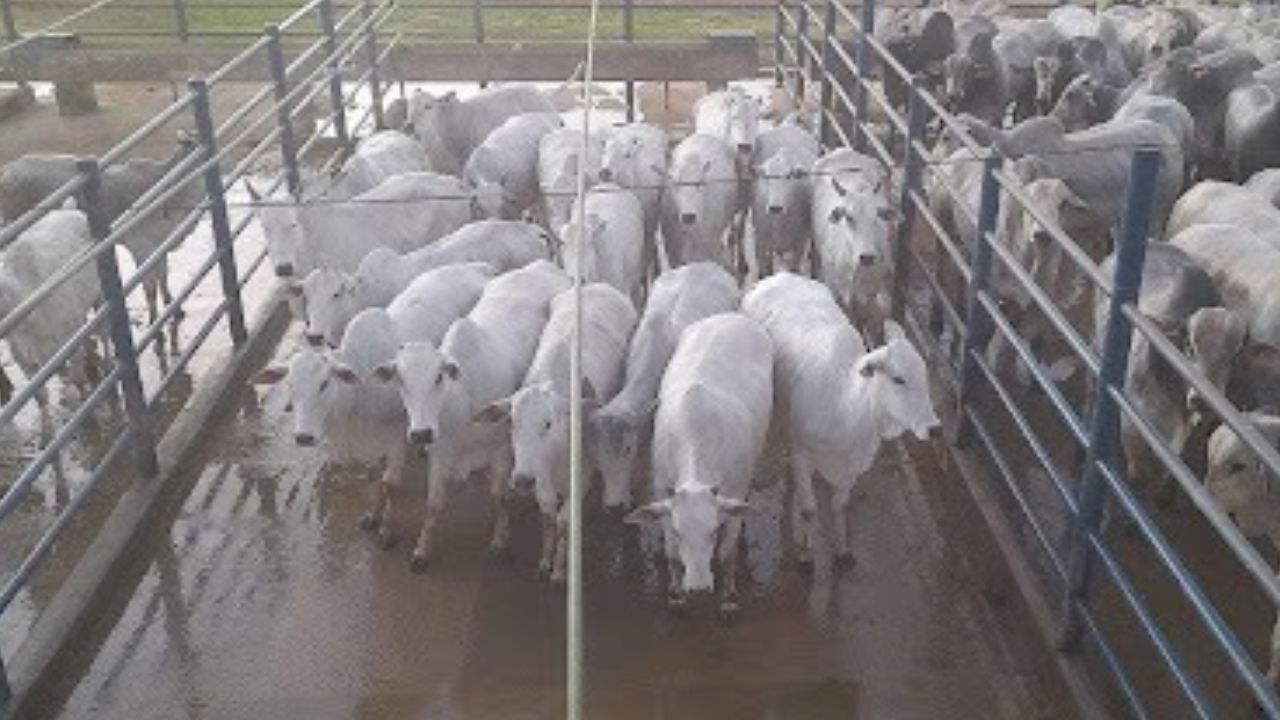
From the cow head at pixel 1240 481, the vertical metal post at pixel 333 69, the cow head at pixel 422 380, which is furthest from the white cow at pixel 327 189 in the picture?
the cow head at pixel 1240 481

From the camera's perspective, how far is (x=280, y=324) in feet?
29.3

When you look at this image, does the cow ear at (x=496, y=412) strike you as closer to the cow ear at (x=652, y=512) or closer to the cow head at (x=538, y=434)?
the cow head at (x=538, y=434)

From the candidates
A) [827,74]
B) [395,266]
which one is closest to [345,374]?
[395,266]

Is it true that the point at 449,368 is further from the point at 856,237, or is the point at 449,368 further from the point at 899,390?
the point at 856,237

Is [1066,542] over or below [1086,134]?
below

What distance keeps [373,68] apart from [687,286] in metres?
6.48

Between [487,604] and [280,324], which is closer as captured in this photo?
[487,604]

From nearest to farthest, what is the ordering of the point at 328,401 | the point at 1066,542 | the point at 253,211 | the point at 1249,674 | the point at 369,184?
1. the point at 1249,674
2. the point at 1066,542
3. the point at 328,401
4. the point at 253,211
5. the point at 369,184

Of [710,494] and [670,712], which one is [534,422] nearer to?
[710,494]

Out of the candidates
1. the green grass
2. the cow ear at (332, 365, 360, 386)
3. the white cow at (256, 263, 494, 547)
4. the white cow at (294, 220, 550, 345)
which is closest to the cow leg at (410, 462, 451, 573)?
the white cow at (256, 263, 494, 547)

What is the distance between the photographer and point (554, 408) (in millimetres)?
6047

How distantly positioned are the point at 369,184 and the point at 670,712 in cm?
527

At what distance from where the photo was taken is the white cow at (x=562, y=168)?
29.7 ft

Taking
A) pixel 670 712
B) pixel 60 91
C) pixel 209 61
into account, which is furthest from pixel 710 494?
pixel 60 91
